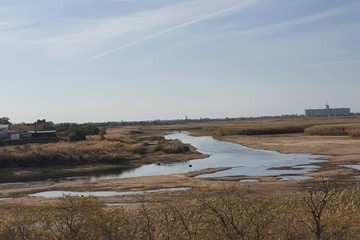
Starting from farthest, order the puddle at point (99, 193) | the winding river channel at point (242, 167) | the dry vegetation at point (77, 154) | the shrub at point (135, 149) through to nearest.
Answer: the shrub at point (135, 149), the dry vegetation at point (77, 154), the winding river channel at point (242, 167), the puddle at point (99, 193)

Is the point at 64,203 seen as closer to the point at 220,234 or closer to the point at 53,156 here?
the point at 220,234

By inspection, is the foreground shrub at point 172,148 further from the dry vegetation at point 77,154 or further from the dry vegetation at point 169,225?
the dry vegetation at point 169,225

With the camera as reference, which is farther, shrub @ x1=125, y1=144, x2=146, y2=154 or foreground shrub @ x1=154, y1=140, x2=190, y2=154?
foreground shrub @ x1=154, y1=140, x2=190, y2=154

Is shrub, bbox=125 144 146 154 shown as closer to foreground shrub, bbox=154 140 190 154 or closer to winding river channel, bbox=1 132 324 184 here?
foreground shrub, bbox=154 140 190 154

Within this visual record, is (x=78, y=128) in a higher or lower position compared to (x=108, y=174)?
higher

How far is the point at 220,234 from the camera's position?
12602 millimetres

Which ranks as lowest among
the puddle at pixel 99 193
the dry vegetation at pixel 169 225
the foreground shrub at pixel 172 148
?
the puddle at pixel 99 193

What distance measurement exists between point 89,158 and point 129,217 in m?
47.7

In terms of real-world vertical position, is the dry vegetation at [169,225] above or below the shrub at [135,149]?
above

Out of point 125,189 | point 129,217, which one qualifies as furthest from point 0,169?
point 129,217

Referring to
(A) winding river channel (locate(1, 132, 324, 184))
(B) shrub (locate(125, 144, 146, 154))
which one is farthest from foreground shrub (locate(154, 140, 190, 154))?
(A) winding river channel (locate(1, 132, 324, 184))

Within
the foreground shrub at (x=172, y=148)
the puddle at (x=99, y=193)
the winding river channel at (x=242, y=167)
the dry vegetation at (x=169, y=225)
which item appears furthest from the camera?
the foreground shrub at (x=172, y=148)

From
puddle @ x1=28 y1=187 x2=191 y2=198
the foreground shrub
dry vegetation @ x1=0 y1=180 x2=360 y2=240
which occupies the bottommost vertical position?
puddle @ x1=28 y1=187 x2=191 y2=198

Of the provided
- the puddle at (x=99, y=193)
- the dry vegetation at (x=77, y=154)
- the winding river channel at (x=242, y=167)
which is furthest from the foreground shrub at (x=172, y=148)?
the puddle at (x=99, y=193)
